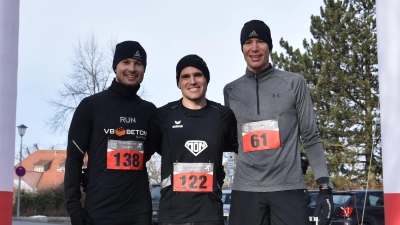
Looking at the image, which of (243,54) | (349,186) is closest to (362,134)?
(349,186)

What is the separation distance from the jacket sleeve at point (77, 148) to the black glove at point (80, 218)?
0.08 metres

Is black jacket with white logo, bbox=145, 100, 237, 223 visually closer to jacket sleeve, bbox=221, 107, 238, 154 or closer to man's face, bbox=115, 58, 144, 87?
jacket sleeve, bbox=221, 107, 238, 154

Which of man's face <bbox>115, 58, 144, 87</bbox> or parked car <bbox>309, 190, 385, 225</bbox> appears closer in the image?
man's face <bbox>115, 58, 144, 87</bbox>

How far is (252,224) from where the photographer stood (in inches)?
162

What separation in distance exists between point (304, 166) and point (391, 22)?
1.18 metres

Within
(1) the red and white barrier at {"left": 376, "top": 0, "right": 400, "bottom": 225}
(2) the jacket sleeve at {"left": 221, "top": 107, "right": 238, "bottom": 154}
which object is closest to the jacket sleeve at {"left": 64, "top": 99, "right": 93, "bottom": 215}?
(2) the jacket sleeve at {"left": 221, "top": 107, "right": 238, "bottom": 154}

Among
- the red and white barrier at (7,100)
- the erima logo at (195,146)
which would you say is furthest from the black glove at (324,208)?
the red and white barrier at (7,100)

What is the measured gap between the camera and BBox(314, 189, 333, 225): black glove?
395cm

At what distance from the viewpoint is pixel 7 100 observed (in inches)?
157

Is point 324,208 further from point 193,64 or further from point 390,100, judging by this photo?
point 193,64

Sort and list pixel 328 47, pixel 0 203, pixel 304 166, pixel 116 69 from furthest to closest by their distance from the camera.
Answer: pixel 328 47, pixel 116 69, pixel 304 166, pixel 0 203

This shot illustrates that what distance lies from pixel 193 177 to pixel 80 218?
2.88 feet

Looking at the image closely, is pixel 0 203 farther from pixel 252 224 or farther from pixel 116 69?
pixel 252 224

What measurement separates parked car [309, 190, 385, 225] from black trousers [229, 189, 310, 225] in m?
11.2
